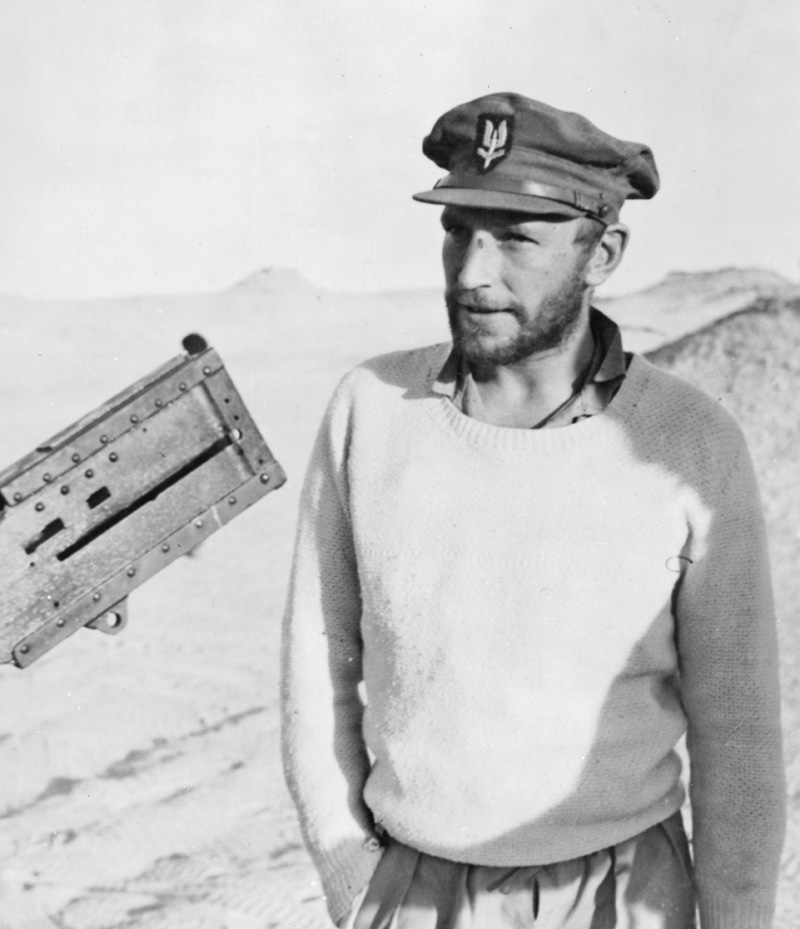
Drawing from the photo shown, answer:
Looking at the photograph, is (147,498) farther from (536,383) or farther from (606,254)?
(606,254)

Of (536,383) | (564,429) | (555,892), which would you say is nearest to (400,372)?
(536,383)

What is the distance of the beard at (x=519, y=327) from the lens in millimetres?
2418

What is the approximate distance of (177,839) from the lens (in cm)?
578

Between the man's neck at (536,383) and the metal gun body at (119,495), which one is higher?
the man's neck at (536,383)

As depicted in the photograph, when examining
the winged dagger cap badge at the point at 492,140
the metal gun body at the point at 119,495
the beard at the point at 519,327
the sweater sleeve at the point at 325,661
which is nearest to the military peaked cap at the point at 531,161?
the winged dagger cap badge at the point at 492,140

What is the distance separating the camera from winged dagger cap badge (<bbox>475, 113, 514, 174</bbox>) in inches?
96.6

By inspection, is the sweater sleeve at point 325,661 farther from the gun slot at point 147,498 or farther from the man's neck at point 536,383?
the man's neck at point 536,383

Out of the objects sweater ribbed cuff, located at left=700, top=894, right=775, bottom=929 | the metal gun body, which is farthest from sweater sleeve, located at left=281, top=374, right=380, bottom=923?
sweater ribbed cuff, located at left=700, top=894, right=775, bottom=929

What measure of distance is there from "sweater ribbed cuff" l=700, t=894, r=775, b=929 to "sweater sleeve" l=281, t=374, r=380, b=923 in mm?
633

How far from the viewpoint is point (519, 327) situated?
2432 mm

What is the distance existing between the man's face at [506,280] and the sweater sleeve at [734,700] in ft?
1.34

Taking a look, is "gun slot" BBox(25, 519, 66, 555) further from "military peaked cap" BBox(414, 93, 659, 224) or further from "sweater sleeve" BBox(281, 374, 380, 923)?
"military peaked cap" BBox(414, 93, 659, 224)

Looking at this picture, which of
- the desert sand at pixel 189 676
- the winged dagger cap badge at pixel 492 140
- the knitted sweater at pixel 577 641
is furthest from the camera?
the desert sand at pixel 189 676

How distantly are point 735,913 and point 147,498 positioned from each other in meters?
1.32
